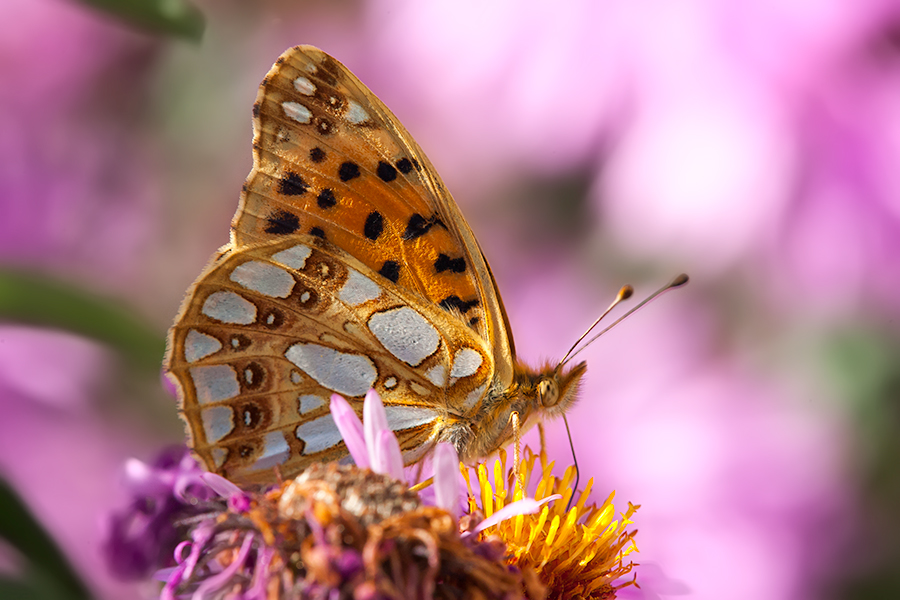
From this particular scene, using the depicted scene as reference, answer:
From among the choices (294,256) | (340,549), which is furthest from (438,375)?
(340,549)

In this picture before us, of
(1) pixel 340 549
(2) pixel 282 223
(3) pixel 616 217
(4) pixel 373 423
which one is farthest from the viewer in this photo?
(3) pixel 616 217

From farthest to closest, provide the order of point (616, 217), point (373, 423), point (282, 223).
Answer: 1. point (616, 217)
2. point (282, 223)
3. point (373, 423)

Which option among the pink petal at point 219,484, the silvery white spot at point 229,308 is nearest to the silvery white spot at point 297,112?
the silvery white spot at point 229,308

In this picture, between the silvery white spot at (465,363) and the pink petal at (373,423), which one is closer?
the pink petal at (373,423)

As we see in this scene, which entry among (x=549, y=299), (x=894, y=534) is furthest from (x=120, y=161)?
(x=894, y=534)

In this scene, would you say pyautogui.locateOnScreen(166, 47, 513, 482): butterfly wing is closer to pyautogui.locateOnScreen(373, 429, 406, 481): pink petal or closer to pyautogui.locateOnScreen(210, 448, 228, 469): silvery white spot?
pyautogui.locateOnScreen(210, 448, 228, 469): silvery white spot

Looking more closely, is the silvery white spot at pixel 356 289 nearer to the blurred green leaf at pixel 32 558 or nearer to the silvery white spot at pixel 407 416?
the silvery white spot at pixel 407 416

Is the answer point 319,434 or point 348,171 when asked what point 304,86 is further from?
point 319,434

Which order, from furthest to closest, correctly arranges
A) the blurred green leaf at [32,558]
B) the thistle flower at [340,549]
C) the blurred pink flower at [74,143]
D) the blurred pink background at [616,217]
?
the blurred pink flower at [74,143] → the blurred pink background at [616,217] → the blurred green leaf at [32,558] → the thistle flower at [340,549]
